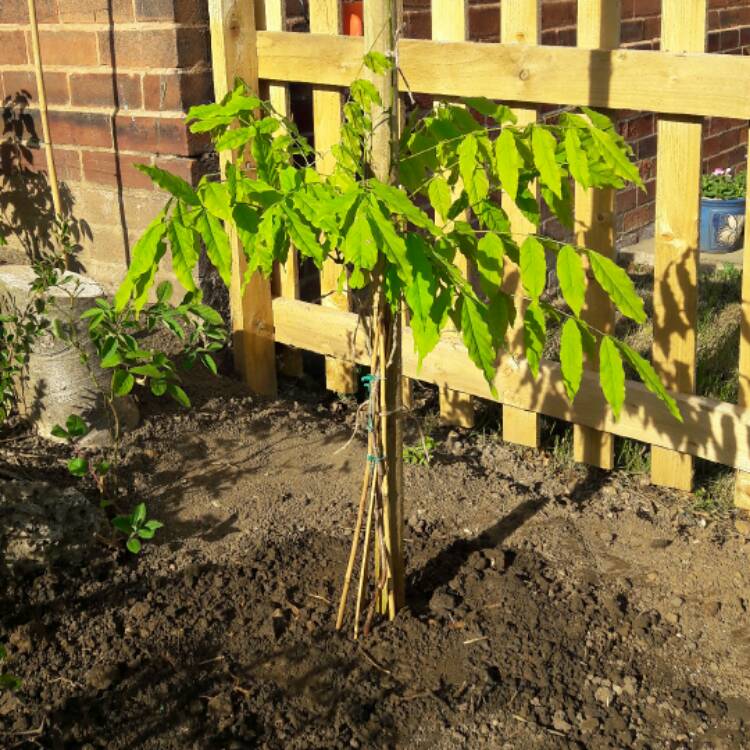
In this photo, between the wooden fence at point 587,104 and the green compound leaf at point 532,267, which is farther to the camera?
the wooden fence at point 587,104

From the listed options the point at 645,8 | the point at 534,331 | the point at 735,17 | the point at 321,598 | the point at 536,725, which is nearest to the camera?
the point at 534,331

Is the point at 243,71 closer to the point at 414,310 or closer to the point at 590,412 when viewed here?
the point at 590,412

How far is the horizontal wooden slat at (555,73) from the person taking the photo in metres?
3.23

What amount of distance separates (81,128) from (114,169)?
0.86ft

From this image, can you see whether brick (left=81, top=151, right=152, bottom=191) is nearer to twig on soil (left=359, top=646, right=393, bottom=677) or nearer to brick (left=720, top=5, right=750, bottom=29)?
twig on soil (left=359, top=646, right=393, bottom=677)

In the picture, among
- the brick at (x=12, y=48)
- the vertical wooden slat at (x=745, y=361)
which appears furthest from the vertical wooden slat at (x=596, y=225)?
the brick at (x=12, y=48)

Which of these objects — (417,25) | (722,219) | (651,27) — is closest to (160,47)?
(417,25)

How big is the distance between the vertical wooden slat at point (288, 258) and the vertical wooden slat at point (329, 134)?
0.13 metres

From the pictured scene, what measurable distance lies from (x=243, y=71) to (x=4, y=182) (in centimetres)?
162

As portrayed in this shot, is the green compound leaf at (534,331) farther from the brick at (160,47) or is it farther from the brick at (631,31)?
the brick at (631,31)

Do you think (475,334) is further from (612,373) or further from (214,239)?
(214,239)

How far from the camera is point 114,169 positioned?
4.72 metres

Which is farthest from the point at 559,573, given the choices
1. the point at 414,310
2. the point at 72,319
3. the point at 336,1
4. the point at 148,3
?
the point at 148,3

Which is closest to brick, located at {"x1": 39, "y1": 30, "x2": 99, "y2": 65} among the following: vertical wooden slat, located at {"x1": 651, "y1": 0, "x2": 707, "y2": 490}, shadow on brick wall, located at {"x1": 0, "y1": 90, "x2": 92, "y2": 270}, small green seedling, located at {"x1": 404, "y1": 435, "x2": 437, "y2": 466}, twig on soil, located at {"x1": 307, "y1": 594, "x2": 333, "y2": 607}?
shadow on brick wall, located at {"x1": 0, "y1": 90, "x2": 92, "y2": 270}
